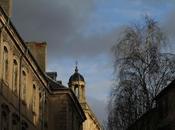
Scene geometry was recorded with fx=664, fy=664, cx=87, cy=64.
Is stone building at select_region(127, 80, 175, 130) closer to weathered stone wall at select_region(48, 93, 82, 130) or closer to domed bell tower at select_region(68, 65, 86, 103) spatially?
weathered stone wall at select_region(48, 93, 82, 130)

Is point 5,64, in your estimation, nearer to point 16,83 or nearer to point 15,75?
point 15,75

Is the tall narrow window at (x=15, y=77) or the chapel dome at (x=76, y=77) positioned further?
the chapel dome at (x=76, y=77)

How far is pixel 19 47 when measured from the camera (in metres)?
45.2

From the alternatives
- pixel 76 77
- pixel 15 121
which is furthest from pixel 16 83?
pixel 76 77

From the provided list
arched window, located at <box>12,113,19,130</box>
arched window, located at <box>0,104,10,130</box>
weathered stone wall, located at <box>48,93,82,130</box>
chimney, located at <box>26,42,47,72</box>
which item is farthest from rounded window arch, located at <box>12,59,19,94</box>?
weathered stone wall, located at <box>48,93,82,130</box>

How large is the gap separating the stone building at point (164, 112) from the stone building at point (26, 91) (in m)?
8.43

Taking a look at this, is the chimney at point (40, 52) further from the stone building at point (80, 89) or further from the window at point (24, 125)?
A: the stone building at point (80, 89)

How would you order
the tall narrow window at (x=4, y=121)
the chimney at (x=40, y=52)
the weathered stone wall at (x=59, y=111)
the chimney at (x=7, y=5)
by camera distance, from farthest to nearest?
the weathered stone wall at (x=59, y=111), the chimney at (x=40, y=52), the chimney at (x=7, y=5), the tall narrow window at (x=4, y=121)

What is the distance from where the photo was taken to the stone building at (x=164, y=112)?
54.6 m

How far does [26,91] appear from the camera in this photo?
161 feet

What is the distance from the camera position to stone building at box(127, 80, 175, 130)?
5464 cm

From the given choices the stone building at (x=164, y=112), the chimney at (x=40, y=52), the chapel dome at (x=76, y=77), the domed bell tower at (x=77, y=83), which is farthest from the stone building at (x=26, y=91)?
the chapel dome at (x=76, y=77)

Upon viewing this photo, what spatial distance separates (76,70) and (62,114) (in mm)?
49969

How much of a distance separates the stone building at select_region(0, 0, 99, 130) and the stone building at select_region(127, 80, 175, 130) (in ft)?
27.7
